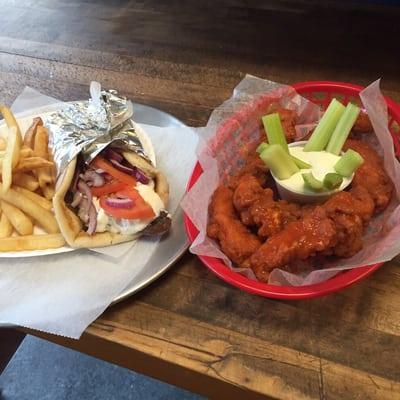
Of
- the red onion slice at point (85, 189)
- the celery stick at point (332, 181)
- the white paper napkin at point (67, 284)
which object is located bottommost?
the white paper napkin at point (67, 284)

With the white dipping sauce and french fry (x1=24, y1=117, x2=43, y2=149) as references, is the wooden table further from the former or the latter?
french fry (x1=24, y1=117, x2=43, y2=149)

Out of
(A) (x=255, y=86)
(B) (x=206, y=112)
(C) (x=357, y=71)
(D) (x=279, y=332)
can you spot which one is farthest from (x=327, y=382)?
(C) (x=357, y=71)

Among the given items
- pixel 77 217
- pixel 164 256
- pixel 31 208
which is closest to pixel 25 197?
pixel 31 208

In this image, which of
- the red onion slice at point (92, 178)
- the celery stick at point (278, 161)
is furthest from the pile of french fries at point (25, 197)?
the celery stick at point (278, 161)

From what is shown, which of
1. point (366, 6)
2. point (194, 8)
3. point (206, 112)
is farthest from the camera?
point (194, 8)

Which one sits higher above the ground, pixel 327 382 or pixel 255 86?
pixel 255 86

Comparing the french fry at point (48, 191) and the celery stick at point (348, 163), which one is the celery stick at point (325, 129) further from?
the french fry at point (48, 191)

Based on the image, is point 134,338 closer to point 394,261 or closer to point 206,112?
point 394,261
